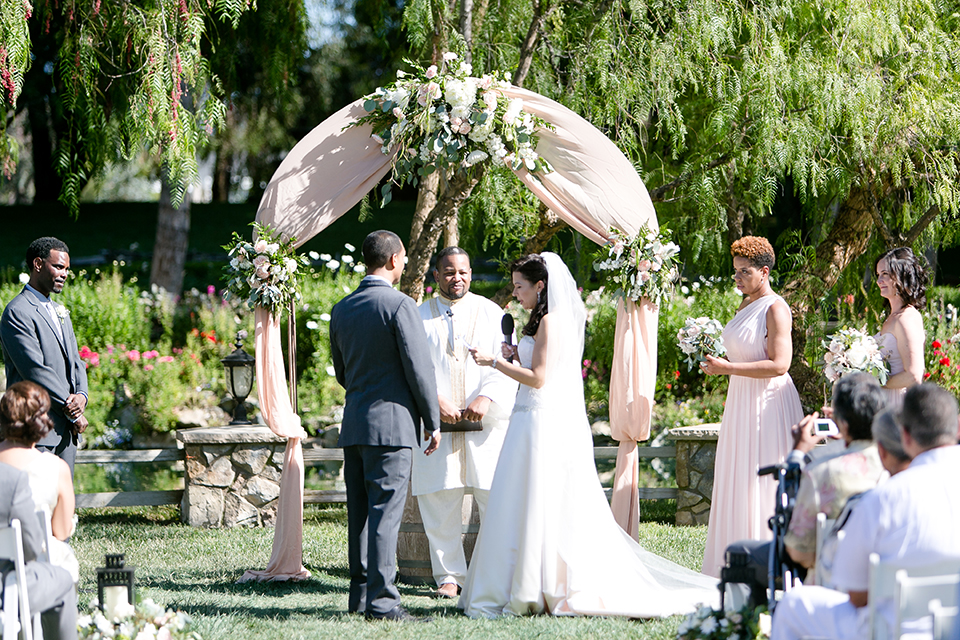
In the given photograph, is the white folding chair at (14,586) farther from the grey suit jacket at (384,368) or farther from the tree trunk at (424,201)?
the tree trunk at (424,201)

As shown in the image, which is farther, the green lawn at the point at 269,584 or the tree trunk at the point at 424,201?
the tree trunk at the point at 424,201

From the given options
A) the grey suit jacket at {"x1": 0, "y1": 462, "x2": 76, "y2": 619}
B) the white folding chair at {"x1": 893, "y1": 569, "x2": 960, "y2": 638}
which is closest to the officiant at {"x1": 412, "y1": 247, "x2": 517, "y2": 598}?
the grey suit jacket at {"x1": 0, "y1": 462, "x2": 76, "y2": 619}

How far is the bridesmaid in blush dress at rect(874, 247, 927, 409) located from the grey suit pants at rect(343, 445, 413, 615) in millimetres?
2670

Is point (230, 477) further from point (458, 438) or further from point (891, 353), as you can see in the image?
point (891, 353)

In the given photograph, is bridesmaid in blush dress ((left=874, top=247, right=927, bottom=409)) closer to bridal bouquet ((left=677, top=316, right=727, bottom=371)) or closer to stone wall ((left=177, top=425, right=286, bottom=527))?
bridal bouquet ((left=677, top=316, right=727, bottom=371))

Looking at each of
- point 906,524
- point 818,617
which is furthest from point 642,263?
point 906,524

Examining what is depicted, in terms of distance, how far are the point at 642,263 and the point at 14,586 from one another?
3.61m

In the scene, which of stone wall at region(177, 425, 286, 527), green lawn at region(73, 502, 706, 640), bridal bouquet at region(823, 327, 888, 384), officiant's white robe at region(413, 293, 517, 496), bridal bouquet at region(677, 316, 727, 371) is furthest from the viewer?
stone wall at region(177, 425, 286, 527)

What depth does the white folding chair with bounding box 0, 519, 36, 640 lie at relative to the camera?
3087mm

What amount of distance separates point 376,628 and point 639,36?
525cm

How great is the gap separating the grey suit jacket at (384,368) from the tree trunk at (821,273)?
5.07 m

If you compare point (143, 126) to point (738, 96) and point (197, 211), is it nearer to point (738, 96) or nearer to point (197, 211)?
point (738, 96)

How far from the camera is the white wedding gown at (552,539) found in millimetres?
4551

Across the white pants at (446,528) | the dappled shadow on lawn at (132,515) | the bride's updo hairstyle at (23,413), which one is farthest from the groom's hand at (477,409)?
the dappled shadow on lawn at (132,515)
